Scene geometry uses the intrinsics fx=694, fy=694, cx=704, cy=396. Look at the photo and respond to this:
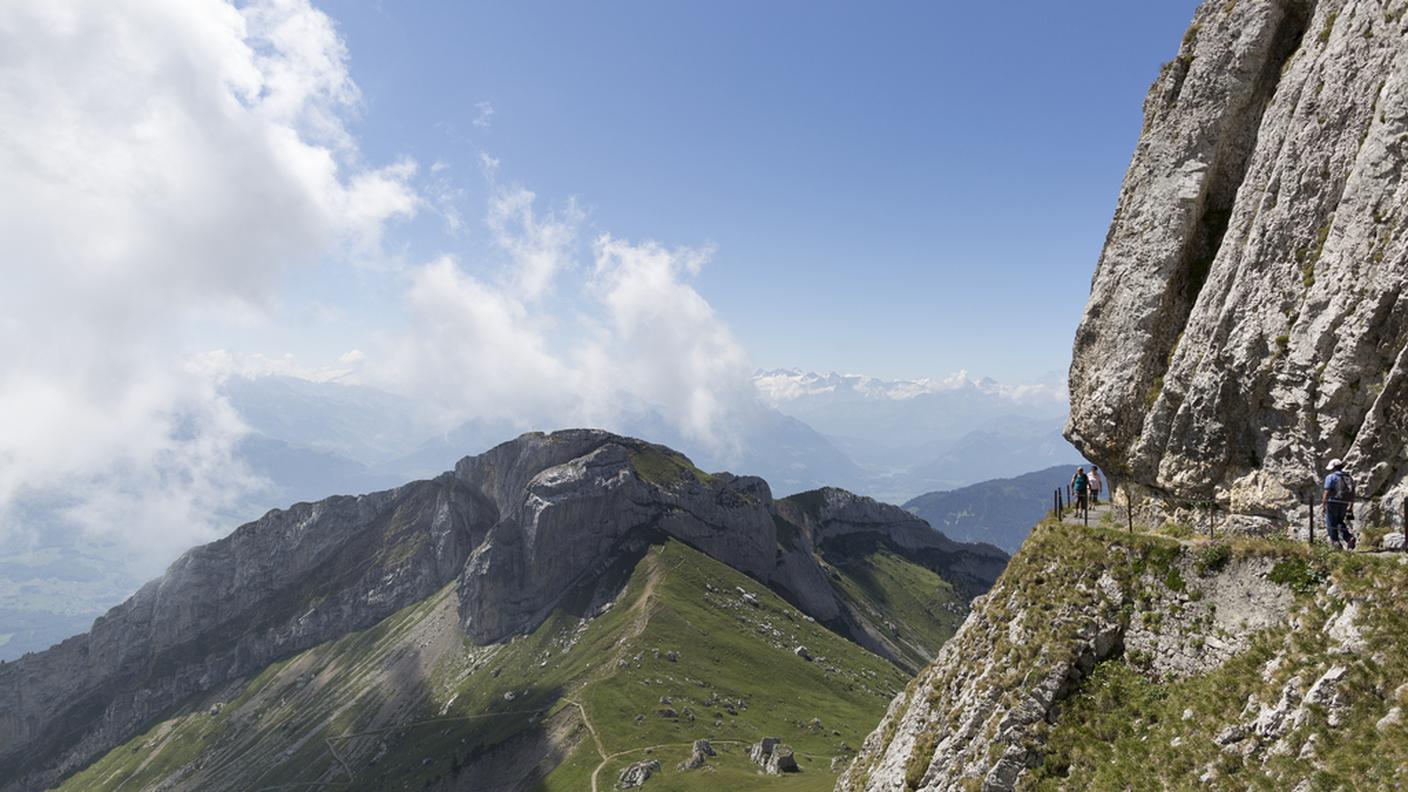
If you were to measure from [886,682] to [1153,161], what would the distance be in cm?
17788

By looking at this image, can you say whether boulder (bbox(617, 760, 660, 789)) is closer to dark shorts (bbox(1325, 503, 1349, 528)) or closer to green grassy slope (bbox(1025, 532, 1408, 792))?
green grassy slope (bbox(1025, 532, 1408, 792))

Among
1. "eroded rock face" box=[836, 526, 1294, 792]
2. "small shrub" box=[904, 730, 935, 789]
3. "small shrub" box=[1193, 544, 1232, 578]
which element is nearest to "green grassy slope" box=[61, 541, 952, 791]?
"small shrub" box=[904, 730, 935, 789]

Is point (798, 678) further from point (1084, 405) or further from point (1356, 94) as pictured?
point (1356, 94)

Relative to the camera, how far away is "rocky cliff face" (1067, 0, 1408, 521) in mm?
24734

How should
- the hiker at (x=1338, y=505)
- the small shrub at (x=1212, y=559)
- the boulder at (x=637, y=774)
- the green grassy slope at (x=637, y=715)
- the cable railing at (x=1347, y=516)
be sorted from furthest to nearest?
the green grassy slope at (x=637, y=715) < the boulder at (x=637, y=774) < the small shrub at (x=1212, y=559) < the hiker at (x=1338, y=505) < the cable railing at (x=1347, y=516)

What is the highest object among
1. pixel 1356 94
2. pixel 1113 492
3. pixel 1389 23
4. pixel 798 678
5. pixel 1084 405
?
pixel 1389 23

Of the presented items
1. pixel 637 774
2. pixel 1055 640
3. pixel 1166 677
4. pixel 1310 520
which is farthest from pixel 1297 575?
pixel 637 774

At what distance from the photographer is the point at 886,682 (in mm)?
188250

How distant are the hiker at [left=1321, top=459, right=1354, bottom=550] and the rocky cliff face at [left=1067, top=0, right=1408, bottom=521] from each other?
3.00 feet

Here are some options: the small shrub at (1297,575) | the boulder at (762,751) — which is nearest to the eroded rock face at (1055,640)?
the small shrub at (1297,575)

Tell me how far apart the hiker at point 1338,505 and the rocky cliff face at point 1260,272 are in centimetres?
91

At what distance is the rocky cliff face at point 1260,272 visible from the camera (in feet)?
81.1

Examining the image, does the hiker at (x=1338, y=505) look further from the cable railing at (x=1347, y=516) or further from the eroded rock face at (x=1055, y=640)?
the eroded rock face at (x=1055, y=640)

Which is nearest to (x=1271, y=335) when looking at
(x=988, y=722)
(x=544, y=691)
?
(x=988, y=722)
